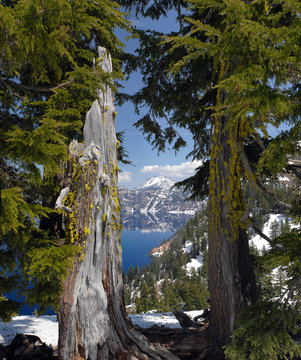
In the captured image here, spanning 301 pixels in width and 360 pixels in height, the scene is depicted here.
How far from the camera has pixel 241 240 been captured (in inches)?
155

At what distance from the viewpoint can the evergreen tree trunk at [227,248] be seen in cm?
375

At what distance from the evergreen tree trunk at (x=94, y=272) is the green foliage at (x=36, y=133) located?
0.95ft

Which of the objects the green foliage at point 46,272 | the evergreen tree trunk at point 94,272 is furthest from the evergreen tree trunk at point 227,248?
the green foliage at point 46,272

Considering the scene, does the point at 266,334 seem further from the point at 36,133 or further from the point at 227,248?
the point at 36,133

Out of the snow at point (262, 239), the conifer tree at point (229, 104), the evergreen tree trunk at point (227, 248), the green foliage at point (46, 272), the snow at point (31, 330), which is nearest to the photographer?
the conifer tree at point (229, 104)

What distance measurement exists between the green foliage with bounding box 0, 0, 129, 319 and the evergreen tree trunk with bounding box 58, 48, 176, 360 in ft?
0.95

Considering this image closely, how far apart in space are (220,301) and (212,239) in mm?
1076

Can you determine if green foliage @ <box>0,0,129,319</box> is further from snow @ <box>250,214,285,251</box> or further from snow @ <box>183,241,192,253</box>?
snow @ <box>183,241,192,253</box>

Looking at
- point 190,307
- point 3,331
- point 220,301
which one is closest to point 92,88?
point 220,301

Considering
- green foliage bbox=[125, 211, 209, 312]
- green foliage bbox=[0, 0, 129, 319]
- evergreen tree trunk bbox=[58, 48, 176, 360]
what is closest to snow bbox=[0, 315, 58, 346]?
evergreen tree trunk bbox=[58, 48, 176, 360]

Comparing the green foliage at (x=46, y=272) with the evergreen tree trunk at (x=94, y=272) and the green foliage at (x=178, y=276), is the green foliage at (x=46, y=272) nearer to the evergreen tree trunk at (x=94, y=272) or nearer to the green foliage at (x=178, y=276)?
the evergreen tree trunk at (x=94, y=272)

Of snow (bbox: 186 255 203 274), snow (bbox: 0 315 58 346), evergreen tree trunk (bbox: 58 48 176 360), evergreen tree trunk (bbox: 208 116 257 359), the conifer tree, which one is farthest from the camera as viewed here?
snow (bbox: 186 255 203 274)

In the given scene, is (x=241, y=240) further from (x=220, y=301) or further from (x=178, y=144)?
(x=178, y=144)

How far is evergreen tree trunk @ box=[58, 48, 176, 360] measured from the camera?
304 centimetres
